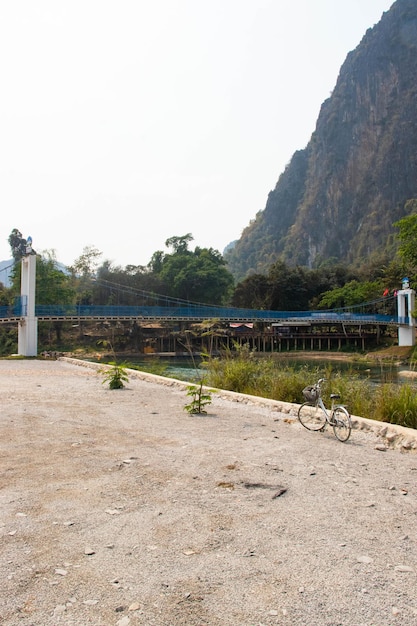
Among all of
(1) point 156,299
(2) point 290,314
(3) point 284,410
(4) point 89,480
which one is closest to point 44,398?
(3) point 284,410

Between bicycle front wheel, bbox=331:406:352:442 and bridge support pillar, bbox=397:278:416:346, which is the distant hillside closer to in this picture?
bridge support pillar, bbox=397:278:416:346

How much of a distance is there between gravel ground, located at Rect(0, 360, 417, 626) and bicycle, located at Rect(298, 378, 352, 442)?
0.69 feet

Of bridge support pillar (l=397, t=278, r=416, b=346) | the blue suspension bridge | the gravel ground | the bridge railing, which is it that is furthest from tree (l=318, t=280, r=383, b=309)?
the gravel ground

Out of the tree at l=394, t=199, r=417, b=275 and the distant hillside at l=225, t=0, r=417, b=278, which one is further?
the distant hillside at l=225, t=0, r=417, b=278

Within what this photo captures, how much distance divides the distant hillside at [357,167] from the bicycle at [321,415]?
110 metres

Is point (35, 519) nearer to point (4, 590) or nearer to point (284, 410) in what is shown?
point (4, 590)

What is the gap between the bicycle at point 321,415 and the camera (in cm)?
593

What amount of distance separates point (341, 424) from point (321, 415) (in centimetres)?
86

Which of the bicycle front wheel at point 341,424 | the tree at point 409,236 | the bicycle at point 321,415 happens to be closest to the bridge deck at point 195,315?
the tree at point 409,236

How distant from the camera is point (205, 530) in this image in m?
3.20

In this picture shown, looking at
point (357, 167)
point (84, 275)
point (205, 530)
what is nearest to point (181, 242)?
point (84, 275)

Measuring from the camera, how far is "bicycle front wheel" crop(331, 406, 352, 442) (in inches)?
229

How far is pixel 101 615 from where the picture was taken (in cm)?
227

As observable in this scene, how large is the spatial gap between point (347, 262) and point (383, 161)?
29.1 meters
